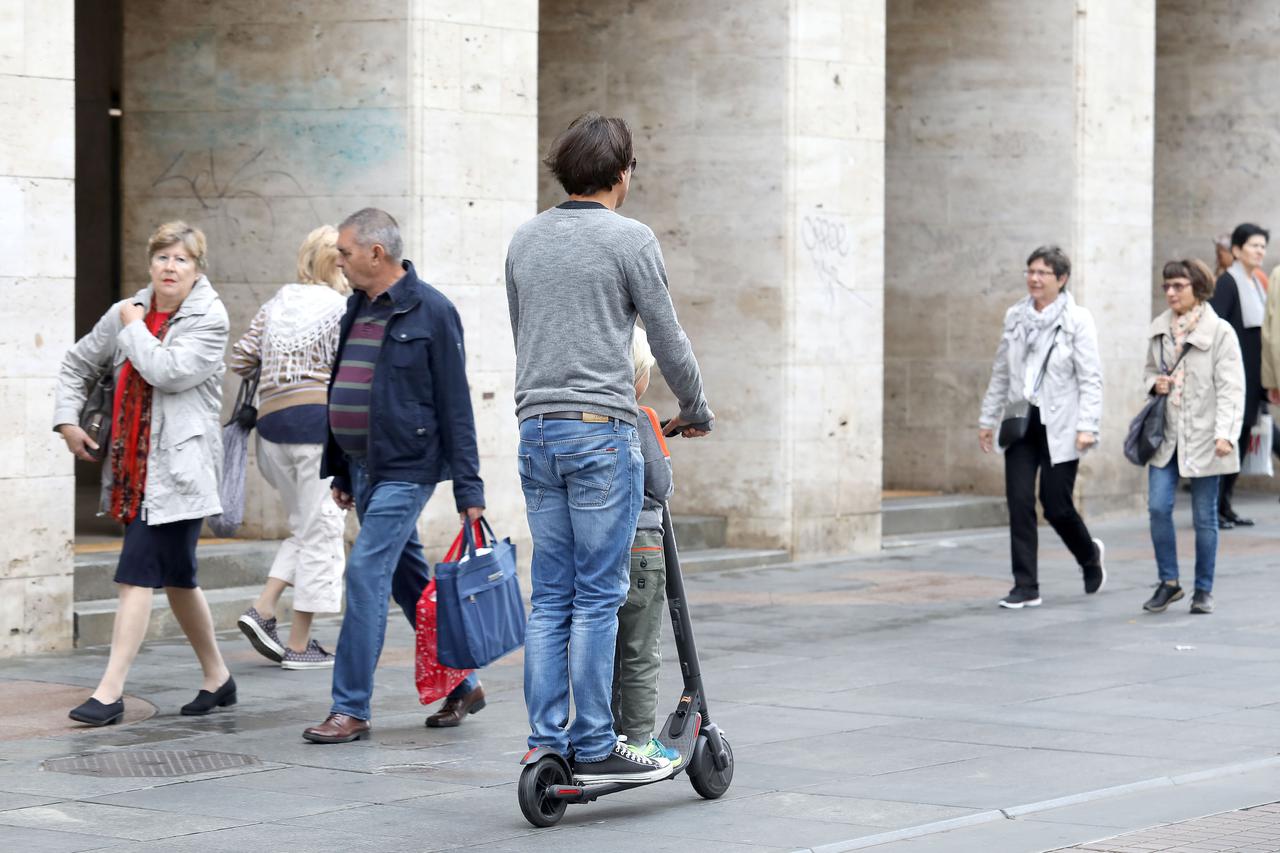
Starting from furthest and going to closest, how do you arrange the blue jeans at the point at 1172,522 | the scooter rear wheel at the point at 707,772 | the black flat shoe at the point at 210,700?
the blue jeans at the point at 1172,522
the black flat shoe at the point at 210,700
the scooter rear wheel at the point at 707,772

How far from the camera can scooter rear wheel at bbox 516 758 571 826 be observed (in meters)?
6.21

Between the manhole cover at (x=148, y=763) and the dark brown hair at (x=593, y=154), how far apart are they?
7.70ft

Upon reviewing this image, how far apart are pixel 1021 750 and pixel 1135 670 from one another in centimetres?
207

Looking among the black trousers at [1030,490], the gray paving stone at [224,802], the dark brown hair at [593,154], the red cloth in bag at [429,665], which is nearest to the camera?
the dark brown hair at [593,154]

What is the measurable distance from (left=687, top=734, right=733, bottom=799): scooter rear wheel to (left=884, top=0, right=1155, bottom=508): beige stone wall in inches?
400

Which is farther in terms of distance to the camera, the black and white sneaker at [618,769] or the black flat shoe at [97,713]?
the black flat shoe at [97,713]

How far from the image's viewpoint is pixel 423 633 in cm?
784

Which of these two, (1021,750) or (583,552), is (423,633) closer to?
(583,552)

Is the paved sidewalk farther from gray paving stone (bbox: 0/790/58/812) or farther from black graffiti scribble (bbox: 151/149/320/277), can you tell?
black graffiti scribble (bbox: 151/149/320/277)

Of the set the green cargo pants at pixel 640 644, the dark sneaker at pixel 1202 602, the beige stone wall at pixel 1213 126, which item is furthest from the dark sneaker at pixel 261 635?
the beige stone wall at pixel 1213 126

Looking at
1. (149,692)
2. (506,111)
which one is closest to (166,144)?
(506,111)

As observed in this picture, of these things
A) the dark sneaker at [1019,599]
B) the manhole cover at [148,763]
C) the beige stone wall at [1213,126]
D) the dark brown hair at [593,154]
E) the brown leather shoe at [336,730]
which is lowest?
the manhole cover at [148,763]

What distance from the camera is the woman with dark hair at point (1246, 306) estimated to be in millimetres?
16250

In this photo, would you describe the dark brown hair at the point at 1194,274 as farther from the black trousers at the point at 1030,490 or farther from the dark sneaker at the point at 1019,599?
the dark sneaker at the point at 1019,599
